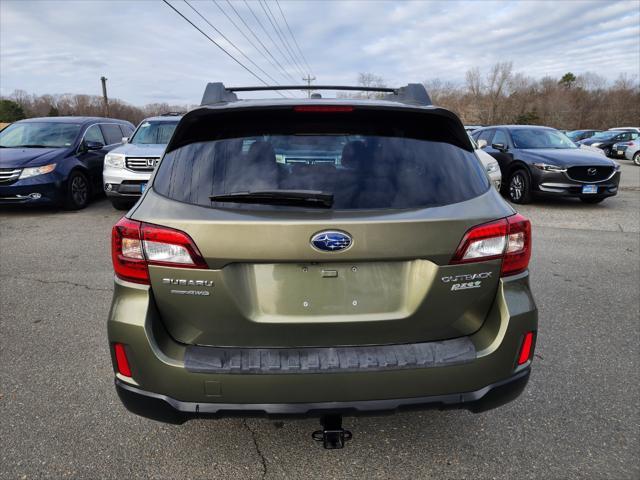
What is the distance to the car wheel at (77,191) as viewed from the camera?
919 cm

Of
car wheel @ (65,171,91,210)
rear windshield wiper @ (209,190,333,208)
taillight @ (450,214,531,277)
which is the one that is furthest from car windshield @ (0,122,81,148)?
taillight @ (450,214,531,277)

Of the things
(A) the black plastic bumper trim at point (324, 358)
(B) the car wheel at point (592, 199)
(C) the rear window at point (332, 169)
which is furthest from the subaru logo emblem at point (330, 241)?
(B) the car wheel at point (592, 199)

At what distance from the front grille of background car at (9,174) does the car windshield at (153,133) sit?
2280mm

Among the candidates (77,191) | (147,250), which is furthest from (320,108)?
(77,191)

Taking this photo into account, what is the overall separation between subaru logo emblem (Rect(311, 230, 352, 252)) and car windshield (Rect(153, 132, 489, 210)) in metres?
0.14

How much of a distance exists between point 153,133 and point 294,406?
9.29 meters

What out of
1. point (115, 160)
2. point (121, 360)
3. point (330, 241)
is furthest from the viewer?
point (115, 160)

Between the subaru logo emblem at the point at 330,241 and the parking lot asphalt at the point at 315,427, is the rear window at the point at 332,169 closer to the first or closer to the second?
the subaru logo emblem at the point at 330,241

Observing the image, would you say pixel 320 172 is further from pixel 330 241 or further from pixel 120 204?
pixel 120 204

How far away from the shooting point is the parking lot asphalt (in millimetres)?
2279

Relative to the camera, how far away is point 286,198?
1878 mm

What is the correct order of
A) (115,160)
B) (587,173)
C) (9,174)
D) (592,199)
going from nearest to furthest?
(9,174), (115,160), (587,173), (592,199)

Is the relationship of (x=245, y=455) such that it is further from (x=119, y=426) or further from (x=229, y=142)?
(x=229, y=142)

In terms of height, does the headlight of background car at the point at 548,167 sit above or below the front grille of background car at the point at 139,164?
below
